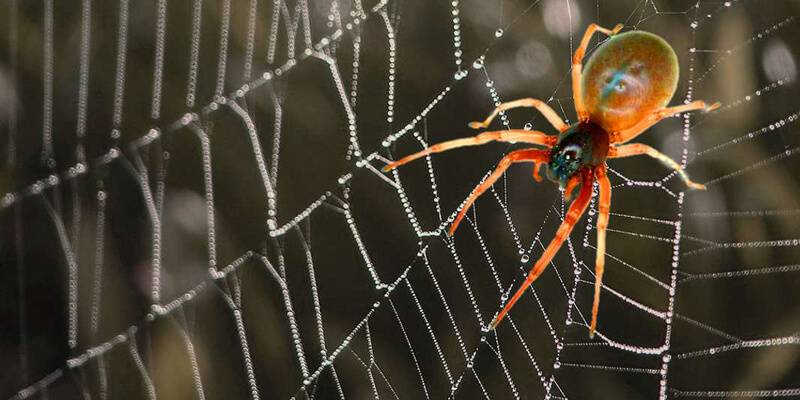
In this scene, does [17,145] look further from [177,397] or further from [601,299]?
[601,299]

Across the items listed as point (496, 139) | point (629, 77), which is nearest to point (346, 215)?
point (496, 139)

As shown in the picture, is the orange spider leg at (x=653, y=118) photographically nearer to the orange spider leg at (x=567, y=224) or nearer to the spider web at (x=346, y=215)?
the orange spider leg at (x=567, y=224)

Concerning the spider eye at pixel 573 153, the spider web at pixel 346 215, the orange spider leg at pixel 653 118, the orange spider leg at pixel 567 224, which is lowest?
the orange spider leg at pixel 567 224

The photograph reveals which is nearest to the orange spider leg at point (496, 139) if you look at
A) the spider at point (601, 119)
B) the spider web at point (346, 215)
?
the spider at point (601, 119)

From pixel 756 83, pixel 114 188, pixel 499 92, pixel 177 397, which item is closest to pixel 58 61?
pixel 114 188

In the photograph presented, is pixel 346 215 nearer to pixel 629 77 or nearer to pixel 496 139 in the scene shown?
pixel 496 139
